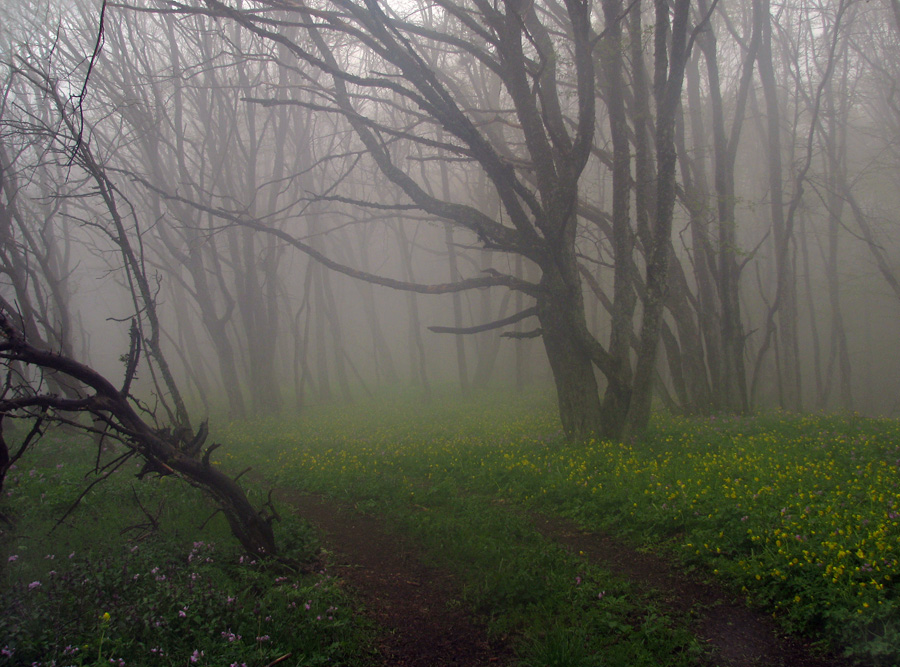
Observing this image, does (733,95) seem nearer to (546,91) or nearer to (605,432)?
(546,91)

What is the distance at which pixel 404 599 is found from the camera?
16.5 feet

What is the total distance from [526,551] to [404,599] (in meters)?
1.23

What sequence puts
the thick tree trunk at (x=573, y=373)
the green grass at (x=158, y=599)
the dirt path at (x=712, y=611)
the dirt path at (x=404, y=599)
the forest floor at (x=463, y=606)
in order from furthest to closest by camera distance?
the thick tree trunk at (x=573, y=373), the dirt path at (x=404, y=599), the forest floor at (x=463, y=606), the dirt path at (x=712, y=611), the green grass at (x=158, y=599)

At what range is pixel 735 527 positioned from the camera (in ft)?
16.6

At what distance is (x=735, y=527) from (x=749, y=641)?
4.16 feet

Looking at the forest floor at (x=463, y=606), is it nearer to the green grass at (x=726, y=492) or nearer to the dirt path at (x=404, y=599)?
the dirt path at (x=404, y=599)

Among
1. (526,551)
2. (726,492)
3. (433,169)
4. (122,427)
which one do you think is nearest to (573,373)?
(726,492)

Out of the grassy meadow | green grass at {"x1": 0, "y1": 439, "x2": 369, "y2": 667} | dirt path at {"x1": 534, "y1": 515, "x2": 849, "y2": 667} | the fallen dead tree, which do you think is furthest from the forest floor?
the fallen dead tree

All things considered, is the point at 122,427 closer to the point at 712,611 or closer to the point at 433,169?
the point at 712,611

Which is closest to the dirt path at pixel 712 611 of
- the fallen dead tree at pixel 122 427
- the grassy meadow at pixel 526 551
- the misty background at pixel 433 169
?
the grassy meadow at pixel 526 551

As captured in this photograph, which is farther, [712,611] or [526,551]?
[526,551]

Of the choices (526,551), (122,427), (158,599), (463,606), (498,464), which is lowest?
(463,606)

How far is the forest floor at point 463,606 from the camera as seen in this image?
392 cm

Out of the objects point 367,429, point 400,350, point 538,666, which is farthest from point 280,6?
point 400,350
